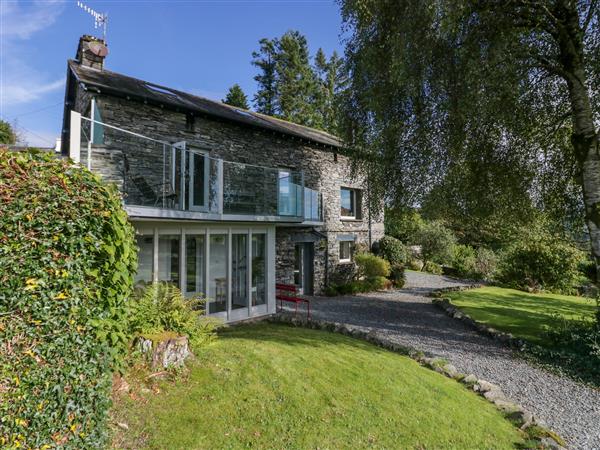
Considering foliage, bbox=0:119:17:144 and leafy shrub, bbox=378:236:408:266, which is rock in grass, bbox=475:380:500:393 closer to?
leafy shrub, bbox=378:236:408:266

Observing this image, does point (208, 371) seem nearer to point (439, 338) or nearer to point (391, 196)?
point (439, 338)

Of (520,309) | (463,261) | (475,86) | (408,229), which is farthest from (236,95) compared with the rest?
(520,309)

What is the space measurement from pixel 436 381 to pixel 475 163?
731 cm

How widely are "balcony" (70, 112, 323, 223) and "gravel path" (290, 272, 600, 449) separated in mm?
4398

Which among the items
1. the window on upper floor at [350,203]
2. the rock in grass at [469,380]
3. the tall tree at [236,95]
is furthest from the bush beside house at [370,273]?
the tall tree at [236,95]

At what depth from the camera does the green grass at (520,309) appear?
1064 cm

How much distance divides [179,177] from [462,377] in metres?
7.26

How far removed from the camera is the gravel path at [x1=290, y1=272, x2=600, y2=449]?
5.85 metres

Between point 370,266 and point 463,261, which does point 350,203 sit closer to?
point 370,266

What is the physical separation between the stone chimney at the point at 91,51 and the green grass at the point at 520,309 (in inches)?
603

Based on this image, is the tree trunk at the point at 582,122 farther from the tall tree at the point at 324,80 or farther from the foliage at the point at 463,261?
the tall tree at the point at 324,80

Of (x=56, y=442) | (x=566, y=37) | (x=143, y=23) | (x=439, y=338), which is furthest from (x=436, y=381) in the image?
(x=143, y=23)

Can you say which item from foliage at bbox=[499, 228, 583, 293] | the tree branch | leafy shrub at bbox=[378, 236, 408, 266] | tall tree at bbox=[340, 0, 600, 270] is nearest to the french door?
tall tree at bbox=[340, 0, 600, 270]

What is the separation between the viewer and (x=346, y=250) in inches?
715
